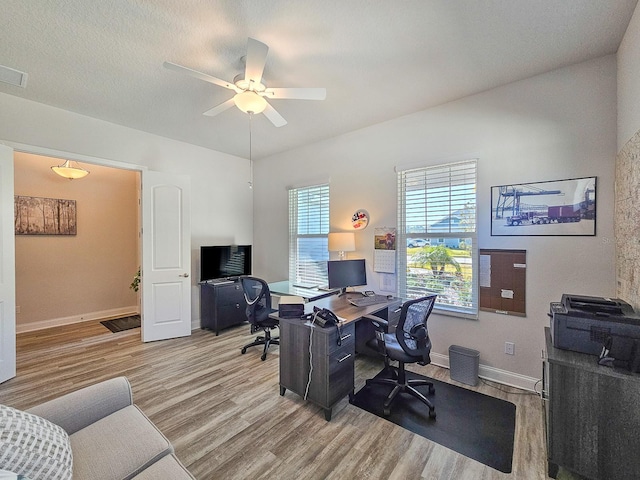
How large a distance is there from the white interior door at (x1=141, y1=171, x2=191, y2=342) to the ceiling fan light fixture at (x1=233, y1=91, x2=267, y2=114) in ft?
7.57

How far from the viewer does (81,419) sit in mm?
1429

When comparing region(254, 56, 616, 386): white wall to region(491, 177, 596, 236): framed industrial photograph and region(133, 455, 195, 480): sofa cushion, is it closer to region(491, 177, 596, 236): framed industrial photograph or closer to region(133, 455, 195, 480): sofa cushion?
region(491, 177, 596, 236): framed industrial photograph

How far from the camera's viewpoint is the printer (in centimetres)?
147

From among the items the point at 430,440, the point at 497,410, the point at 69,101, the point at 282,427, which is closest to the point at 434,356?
the point at 497,410

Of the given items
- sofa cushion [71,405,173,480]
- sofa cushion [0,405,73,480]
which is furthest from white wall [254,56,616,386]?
sofa cushion [0,405,73,480]

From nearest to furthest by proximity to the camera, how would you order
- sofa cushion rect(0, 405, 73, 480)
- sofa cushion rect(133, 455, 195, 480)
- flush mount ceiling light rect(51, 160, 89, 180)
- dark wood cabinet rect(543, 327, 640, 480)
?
sofa cushion rect(0, 405, 73, 480)
sofa cushion rect(133, 455, 195, 480)
dark wood cabinet rect(543, 327, 640, 480)
flush mount ceiling light rect(51, 160, 89, 180)

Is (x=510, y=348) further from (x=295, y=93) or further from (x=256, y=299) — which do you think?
(x=295, y=93)

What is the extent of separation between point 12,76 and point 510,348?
17.0 ft

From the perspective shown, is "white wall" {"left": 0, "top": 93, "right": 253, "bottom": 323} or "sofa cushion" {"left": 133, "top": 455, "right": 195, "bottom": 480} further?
"white wall" {"left": 0, "top": 93, "right": 253, "bottom": 323}

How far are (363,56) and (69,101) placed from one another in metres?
3.15

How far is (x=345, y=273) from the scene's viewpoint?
334 centimetres

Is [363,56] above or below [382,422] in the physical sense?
above

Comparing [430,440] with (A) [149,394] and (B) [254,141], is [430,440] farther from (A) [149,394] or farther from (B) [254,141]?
(B) [254,141]

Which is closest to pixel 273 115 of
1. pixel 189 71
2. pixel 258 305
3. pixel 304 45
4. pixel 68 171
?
pixel 304 45
